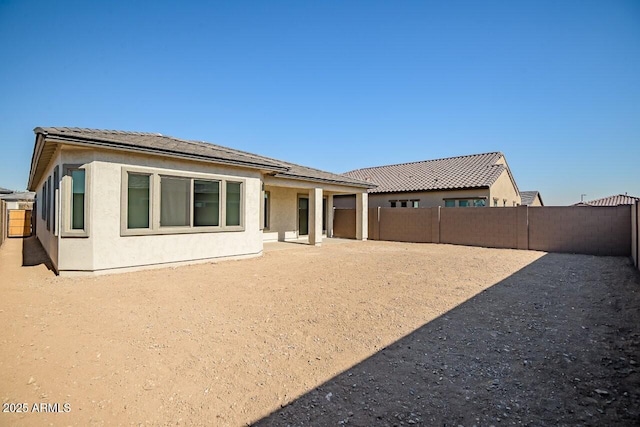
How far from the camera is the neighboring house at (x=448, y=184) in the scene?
2005 cm

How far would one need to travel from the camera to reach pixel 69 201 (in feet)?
25.4

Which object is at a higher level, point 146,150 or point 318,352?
point 146,150

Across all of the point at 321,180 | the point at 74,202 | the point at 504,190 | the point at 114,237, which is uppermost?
the point at 504,190

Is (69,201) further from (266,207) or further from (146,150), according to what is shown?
(266,207)

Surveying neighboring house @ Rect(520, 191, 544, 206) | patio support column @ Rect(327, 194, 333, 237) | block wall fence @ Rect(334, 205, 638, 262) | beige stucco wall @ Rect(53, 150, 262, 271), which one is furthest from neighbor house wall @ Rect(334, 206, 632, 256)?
neighboring house @ Rect(520, 191, 544, 206)

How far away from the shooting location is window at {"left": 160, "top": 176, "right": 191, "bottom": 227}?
8789mm

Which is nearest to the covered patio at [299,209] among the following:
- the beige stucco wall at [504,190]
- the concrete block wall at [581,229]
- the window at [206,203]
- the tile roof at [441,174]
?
the window at [206,203]

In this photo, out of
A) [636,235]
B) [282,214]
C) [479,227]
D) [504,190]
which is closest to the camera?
[636,235]

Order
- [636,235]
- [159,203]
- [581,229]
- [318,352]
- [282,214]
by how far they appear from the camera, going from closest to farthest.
Answer: [318,352], [159,203], [636,235], [581,229], [282,214]

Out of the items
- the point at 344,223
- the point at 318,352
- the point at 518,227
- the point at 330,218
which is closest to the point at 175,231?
the point at 318,352

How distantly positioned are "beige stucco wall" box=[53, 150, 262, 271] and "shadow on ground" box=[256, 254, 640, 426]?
284 inches

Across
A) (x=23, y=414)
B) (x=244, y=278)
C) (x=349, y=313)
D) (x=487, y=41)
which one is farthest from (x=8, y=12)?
(x=487, y=41)

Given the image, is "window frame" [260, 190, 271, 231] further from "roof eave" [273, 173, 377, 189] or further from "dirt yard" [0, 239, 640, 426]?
"dirt yard" [0, 239, 640, 426]

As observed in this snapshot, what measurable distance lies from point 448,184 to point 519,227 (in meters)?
7.31
